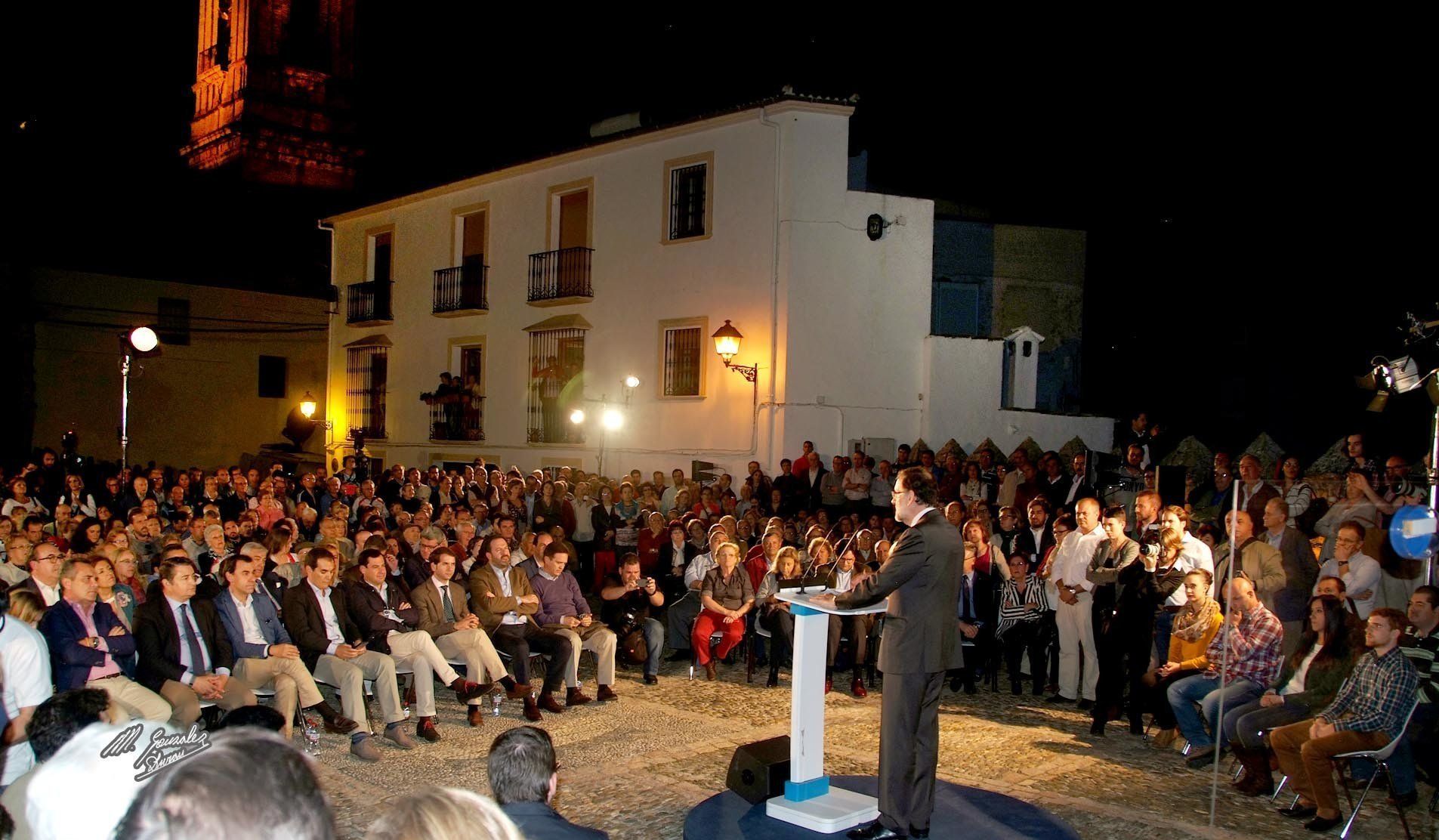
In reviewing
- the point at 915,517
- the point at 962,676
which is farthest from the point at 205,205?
the point at 915,517

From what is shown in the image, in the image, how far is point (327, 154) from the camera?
127 feet

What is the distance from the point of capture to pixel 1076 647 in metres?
9.51

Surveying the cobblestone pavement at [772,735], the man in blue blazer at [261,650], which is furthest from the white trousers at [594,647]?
the man in blue blazer at [261,650]

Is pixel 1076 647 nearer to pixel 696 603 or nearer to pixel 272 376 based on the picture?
pixel 696 603

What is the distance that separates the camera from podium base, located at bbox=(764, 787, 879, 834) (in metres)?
5.78

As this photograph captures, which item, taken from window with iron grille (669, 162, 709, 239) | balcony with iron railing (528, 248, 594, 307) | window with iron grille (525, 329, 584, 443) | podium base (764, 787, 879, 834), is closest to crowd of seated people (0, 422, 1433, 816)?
podium base (764, 787, 879, 834)

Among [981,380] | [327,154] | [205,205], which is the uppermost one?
[327,154]

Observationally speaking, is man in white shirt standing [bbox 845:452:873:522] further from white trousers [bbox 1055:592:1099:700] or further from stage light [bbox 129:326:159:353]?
stage light [bbox 129:326:159:353]

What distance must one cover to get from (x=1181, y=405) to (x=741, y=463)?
825 cm

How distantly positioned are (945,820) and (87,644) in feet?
17.1

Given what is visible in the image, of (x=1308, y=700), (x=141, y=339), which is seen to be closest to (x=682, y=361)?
(x=141, y=339)

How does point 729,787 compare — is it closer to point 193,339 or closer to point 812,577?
point 812,577

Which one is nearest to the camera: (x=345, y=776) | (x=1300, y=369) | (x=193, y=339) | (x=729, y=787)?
(x=729, y=787)

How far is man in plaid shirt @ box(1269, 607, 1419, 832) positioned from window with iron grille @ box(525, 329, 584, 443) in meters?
15.7
